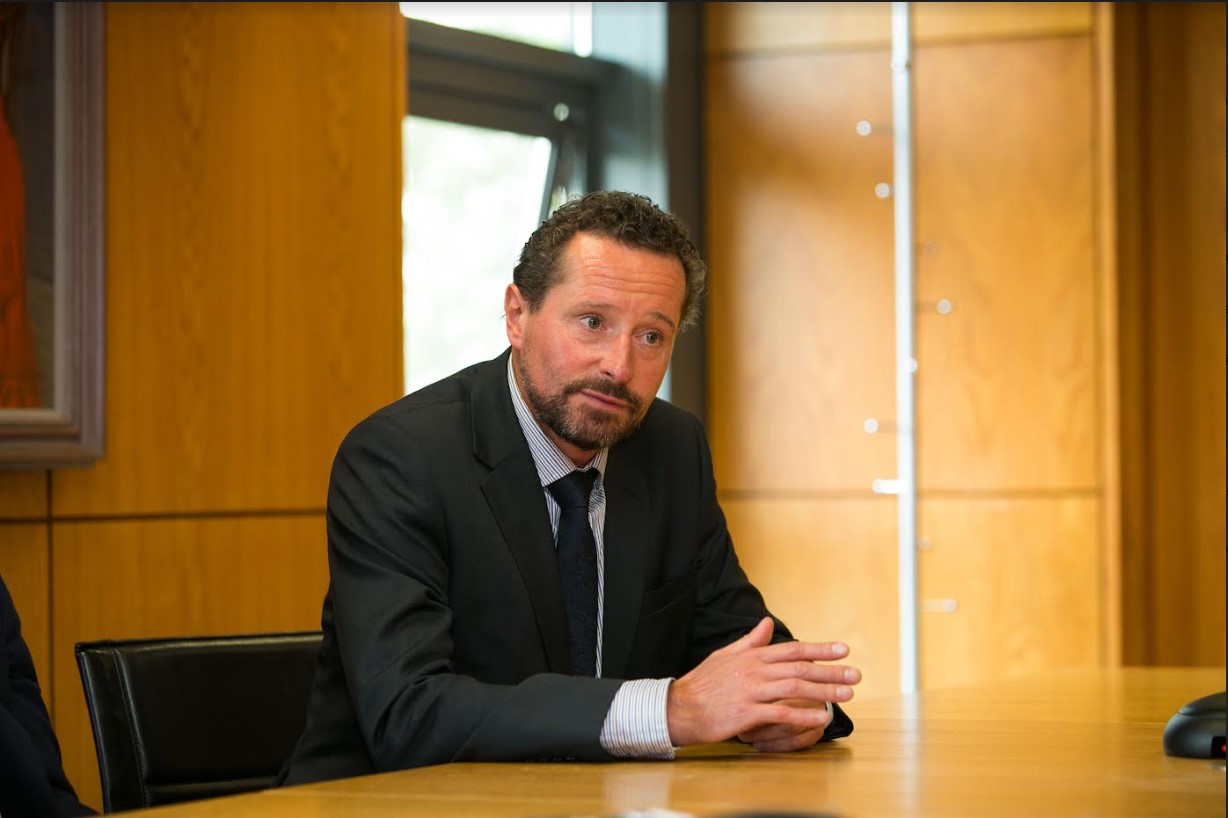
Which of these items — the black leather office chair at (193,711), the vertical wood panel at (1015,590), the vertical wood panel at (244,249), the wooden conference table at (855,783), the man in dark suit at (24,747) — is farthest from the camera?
the vertical wood panel at (1015,590)

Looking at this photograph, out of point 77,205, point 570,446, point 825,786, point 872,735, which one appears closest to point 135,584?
point 77,205

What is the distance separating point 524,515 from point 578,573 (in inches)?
4.7

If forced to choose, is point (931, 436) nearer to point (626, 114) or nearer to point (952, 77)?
point (952, 77)

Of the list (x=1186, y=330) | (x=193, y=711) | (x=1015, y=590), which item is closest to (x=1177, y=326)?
(x=1186, y=330)

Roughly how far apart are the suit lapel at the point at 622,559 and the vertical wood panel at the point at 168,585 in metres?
1.28

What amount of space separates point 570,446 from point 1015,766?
0.83 metres

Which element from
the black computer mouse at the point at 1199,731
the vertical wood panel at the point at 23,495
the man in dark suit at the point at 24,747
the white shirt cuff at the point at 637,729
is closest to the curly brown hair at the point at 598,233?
the white shirt cuff at the point at 637,729

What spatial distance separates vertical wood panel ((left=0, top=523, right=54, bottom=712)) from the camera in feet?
9.79

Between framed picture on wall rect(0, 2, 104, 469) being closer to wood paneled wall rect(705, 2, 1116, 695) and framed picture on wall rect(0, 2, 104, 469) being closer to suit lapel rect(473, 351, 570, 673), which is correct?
suit lapel rect(473, 351, 570, 673)

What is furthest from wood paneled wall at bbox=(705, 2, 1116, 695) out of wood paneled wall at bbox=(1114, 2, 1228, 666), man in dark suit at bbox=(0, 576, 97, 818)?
man in dark suit at bbox=(0, 576, 97, 818)

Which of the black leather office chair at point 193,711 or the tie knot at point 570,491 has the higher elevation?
the tie knot at point 570,491

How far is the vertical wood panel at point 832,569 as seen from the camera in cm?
465

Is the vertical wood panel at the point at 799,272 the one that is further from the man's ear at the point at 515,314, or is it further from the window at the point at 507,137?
the man's ear at the point at 515,314

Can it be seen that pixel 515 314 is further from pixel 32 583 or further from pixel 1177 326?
pixel 1177 326
